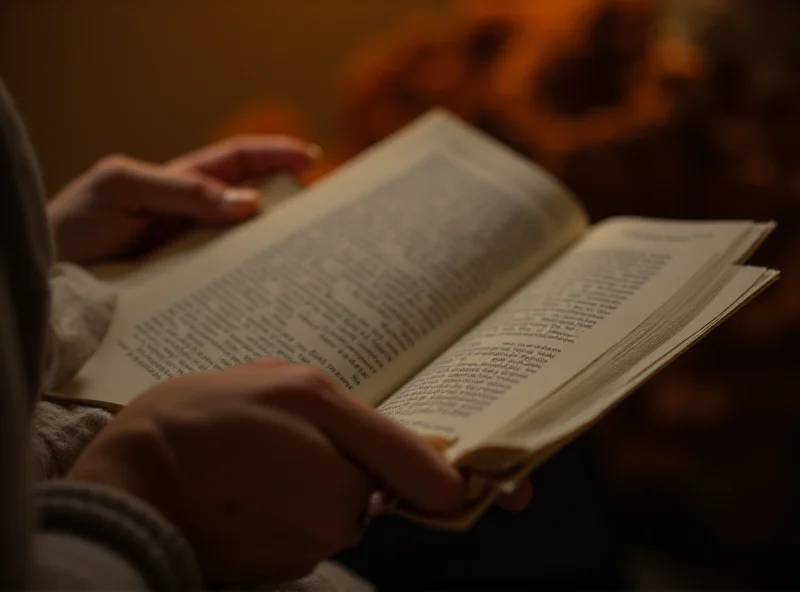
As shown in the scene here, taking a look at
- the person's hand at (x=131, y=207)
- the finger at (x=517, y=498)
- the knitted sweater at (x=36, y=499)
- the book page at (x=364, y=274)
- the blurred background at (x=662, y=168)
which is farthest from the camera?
the blurred background at (x=662, y=168)

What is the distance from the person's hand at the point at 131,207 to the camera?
0.57 m

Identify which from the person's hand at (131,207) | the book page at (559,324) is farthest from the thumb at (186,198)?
the book page at (559,324)

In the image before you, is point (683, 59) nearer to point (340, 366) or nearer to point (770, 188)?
point (770, 188)

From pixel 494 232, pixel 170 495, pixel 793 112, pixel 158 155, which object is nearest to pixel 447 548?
Answer: pixel 494 232

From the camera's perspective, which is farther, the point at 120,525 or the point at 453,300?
the point at 453,300

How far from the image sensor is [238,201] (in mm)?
593

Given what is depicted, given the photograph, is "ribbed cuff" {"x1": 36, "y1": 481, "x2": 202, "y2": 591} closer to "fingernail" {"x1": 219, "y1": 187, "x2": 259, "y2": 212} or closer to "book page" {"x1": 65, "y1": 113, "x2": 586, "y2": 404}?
"book page" {"x1": 65, "y1": 113, "x2": 586, "y2": 404}

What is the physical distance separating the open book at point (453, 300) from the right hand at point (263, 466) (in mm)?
29

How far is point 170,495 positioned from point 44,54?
128cm

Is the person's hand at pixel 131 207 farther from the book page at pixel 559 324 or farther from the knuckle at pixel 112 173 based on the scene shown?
the book page at pixel 559 324

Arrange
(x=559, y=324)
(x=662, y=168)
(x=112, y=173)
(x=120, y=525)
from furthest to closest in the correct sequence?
(x=662, y=168), (x=112, y=173), (x=559, y=324), (x=120, y=525)

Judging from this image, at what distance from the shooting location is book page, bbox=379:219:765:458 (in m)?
0.35

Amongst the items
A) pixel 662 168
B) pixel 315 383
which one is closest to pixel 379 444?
pixel 315 383

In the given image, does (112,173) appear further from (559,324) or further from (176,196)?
(559,324)
